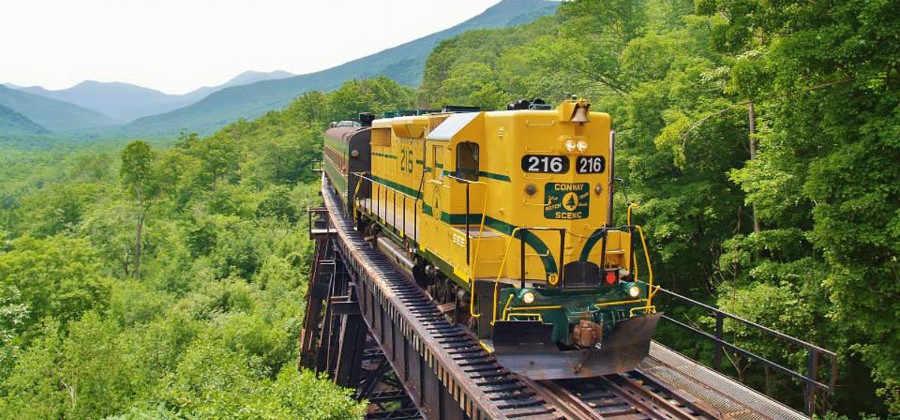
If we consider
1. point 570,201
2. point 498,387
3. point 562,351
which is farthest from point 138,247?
point 562,351

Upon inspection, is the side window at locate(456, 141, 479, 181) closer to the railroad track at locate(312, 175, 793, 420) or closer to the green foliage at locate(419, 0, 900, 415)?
the railroad track at locate(312, 175, 793, 420)

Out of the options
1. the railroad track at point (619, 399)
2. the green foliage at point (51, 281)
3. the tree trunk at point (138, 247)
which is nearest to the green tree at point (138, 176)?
the tree trunk at point (138, 247)

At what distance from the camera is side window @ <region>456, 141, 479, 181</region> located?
34.5 feet

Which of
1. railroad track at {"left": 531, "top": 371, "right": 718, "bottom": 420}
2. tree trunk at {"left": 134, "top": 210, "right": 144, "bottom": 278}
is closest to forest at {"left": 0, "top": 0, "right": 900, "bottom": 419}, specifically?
tree trunk at {"left": 134, "top": 210, "right": 144, "bottom": 278}

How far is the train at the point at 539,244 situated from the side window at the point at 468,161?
0.02 metres

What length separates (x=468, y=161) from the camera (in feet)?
34.8

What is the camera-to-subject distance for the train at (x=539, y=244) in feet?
28.8

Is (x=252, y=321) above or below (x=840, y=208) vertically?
below

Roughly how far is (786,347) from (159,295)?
1348 inches

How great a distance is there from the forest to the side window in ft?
14.7

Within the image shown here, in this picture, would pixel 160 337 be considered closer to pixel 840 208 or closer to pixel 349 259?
pixel 349 259

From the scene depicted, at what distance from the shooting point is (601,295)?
9.24 m

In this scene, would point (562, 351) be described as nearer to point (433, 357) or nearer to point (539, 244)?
point (539, 244)

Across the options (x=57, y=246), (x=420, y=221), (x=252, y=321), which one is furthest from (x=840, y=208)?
(x=57, y=246)
